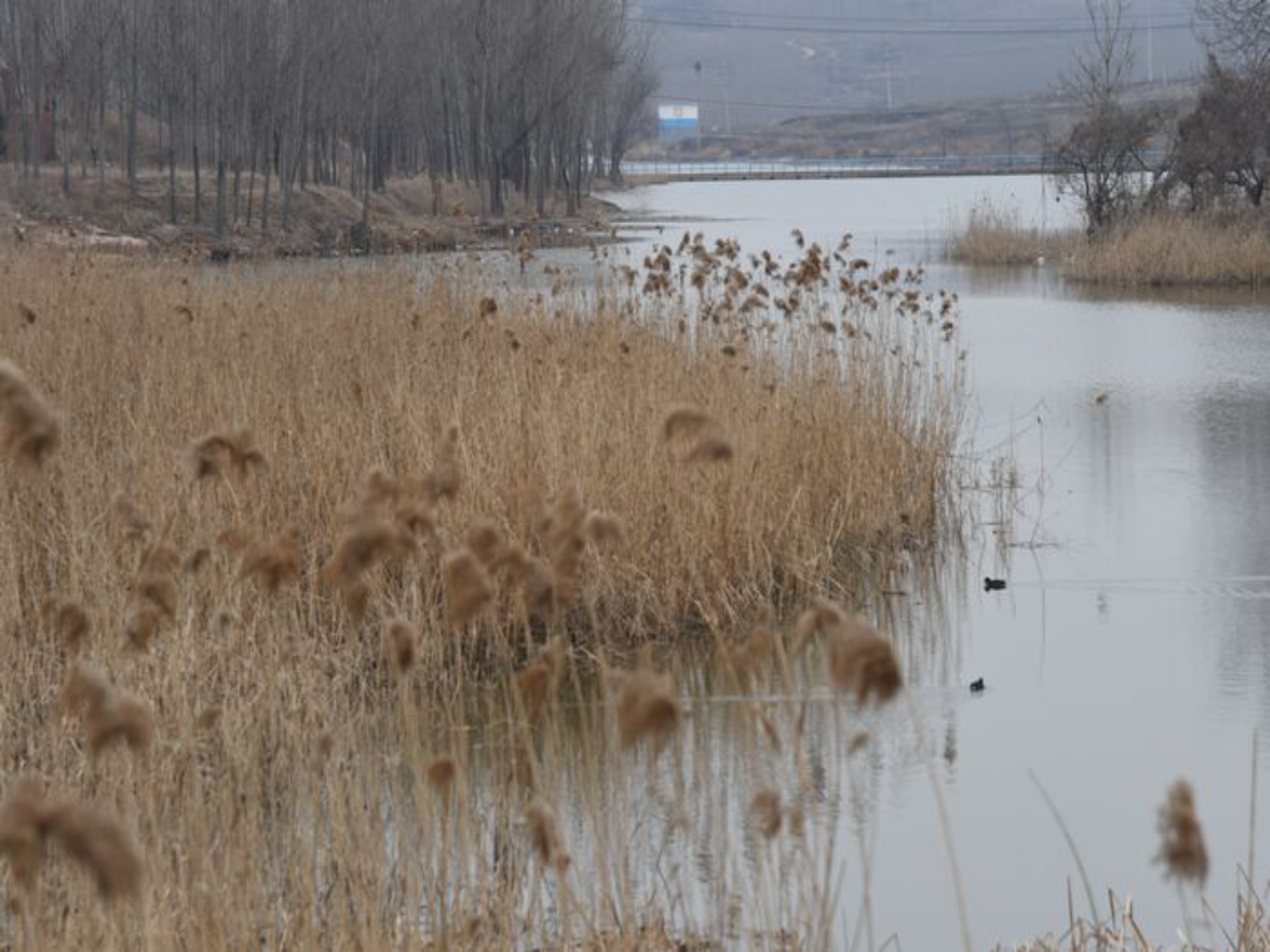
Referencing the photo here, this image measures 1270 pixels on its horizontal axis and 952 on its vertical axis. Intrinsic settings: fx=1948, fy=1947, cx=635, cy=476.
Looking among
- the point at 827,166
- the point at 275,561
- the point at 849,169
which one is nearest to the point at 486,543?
the point at 275,561

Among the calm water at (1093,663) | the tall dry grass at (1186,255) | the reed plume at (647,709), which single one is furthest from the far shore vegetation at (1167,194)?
the reed plume at (647,709)

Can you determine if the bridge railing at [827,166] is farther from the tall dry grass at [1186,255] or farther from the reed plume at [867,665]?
the reed plume at [867,665]

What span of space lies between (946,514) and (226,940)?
20.5 ft

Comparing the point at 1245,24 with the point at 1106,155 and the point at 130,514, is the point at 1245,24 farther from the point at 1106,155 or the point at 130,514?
the point at 130,514

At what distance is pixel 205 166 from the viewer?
154ft

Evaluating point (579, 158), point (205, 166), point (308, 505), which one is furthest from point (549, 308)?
point (579, 158)

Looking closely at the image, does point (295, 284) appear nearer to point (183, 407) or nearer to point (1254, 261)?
point (183, 407)

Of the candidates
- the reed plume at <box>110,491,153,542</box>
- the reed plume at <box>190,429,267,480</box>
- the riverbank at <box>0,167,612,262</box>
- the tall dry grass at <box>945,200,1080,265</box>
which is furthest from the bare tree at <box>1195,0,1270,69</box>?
the reed plume at <box>190,429,267,480</box>

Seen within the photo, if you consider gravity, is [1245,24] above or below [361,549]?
above

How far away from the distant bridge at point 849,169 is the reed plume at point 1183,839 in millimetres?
75690

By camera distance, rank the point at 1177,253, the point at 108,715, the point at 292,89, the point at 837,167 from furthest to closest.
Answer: the point at 837,167 → the point at 292,89 → the point at 1177,253 → the point at 108,715

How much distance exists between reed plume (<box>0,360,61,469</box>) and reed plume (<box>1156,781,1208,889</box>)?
131cm

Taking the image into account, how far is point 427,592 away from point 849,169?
98.2 metres

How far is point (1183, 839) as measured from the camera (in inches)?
83.0
